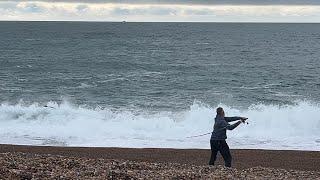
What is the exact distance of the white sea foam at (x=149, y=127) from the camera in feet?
63.9

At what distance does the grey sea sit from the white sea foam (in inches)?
1.6

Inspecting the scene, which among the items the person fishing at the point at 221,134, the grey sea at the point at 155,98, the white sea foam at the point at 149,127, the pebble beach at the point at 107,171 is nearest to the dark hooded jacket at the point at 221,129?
the person fishing at the point at 221,134

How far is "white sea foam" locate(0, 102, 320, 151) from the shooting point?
63.9 ft

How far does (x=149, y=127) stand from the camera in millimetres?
22531

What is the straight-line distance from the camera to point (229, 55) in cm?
6412

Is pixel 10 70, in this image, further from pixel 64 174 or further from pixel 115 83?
pixel 64 174

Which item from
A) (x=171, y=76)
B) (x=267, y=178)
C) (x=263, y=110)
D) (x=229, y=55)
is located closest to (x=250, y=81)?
(x=171, y=76)

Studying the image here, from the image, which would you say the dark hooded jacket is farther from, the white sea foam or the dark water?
the dark water

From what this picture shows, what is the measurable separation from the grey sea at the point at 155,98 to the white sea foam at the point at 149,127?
42 millimetres

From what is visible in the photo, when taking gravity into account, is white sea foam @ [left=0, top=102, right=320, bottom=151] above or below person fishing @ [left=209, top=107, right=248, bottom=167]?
above

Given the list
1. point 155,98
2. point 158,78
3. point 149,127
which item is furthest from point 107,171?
point 158,78

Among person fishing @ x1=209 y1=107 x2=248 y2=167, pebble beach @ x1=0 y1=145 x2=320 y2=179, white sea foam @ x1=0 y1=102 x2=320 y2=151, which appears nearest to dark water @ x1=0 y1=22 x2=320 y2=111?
white sea foam @ x1=0 y1=102 x2=320 y2=151

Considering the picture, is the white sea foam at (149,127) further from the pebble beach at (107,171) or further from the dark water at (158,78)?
the pebble beach at (107,171)

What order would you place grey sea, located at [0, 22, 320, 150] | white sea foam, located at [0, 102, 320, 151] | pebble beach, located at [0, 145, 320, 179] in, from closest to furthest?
pebble beach, located at [0, 145, 320, 179] < white sea foam, located at [0, 102, 320, 151] < grey sea, located at [0, 22, 320, 150]
